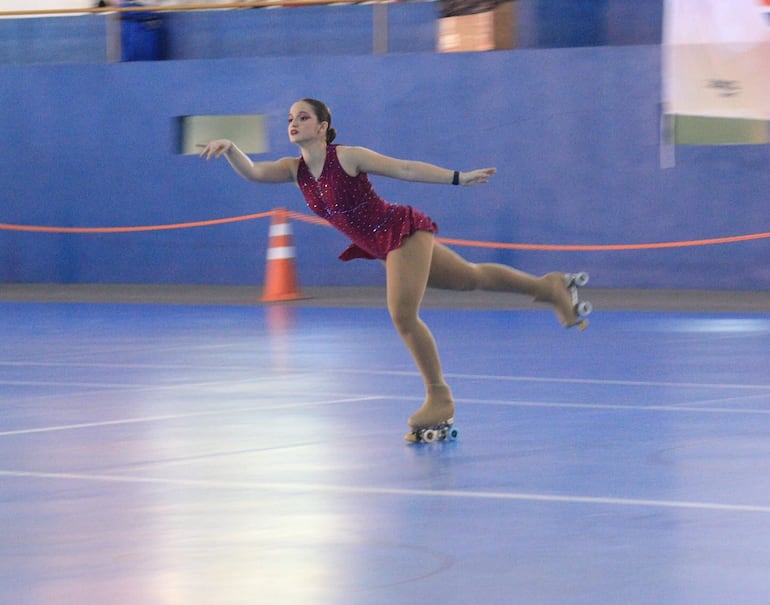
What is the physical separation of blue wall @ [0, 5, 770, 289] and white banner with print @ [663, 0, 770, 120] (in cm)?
93

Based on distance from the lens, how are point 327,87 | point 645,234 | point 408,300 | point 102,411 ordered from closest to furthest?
point 408,300, point 102,411, point 645,234, point 327,87

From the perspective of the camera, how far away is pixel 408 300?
959 centimetres

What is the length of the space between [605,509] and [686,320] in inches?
413

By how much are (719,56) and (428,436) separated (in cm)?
1212

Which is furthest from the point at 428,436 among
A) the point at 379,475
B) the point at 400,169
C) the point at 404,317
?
the point at 400,169

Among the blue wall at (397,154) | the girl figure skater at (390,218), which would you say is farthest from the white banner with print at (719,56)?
the girl figure skater at (390,218)

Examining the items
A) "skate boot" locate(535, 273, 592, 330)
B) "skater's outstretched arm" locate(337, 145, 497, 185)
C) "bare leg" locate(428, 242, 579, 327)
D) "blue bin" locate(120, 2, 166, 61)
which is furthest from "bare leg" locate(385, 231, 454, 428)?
"blue bin" locate(120, 2, 166, 61)

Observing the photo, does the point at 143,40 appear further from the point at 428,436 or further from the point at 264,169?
the point at 428,436

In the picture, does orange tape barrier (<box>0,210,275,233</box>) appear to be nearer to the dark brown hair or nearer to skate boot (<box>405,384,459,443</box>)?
the dark brown hair

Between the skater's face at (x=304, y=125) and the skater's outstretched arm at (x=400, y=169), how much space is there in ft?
0.55

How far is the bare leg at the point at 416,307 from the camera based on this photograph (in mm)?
9594

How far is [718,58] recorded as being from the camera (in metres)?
20.6

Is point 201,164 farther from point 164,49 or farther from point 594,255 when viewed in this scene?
point 594,255

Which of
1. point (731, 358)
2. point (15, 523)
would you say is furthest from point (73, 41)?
point (15, 523)
